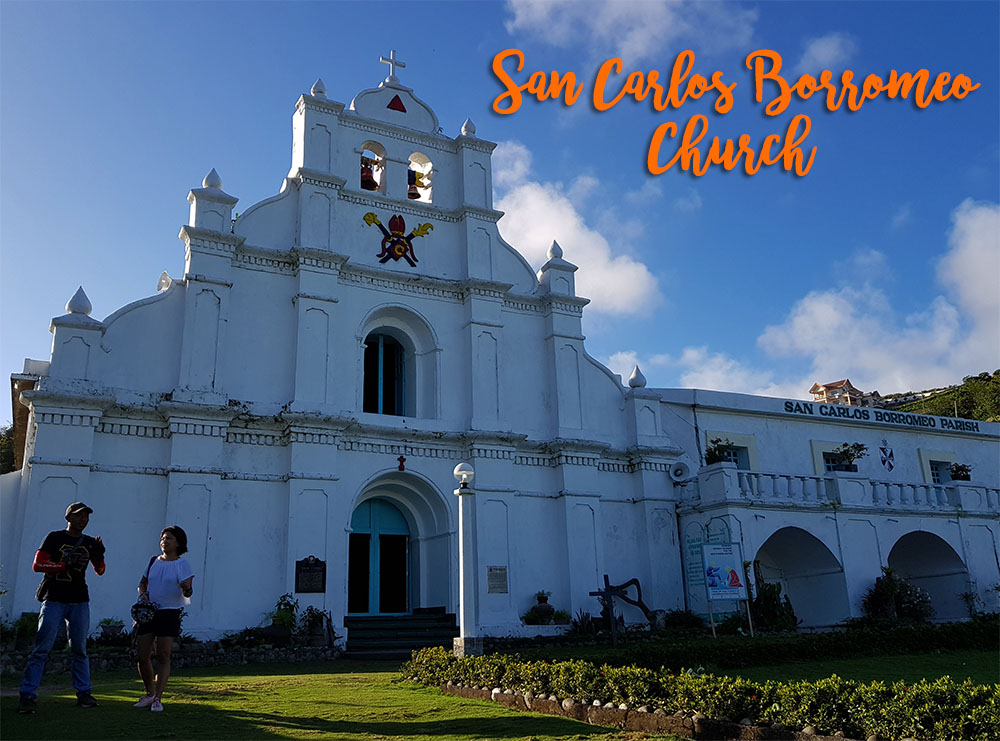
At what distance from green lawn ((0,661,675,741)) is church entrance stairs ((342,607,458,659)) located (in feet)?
17.4

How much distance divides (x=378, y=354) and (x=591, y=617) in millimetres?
8343

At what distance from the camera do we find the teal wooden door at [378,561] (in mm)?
19078

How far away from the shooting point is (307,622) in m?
16.3

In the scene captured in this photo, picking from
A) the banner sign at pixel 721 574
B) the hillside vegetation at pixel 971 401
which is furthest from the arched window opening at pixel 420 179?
the hillside vegetation at pixel 971 401

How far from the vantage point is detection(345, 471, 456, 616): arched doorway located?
62.5 feet

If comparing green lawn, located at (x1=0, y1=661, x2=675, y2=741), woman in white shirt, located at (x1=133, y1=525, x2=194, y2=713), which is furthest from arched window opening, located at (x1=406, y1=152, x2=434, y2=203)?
woman in white shirt, located at (x1=133, y1=525, x2=194, y2=713)

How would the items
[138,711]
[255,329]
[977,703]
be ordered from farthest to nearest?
[255,329], [138,711], [977,703]

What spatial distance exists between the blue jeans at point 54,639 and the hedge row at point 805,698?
4401 millimetres

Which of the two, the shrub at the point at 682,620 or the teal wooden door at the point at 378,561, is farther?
the shrub at the point at 682,620

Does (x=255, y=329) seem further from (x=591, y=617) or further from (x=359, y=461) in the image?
(x=591, y=617)

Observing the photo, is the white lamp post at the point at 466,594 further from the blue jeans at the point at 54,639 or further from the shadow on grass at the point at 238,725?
the blue jeans at the point at 54,639

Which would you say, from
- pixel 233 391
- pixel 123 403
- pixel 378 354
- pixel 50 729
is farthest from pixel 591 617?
pixel 50 729

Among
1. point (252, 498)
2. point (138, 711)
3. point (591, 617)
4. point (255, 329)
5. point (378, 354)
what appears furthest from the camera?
point (378, 354)

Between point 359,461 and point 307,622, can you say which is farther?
point 359,461
